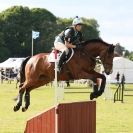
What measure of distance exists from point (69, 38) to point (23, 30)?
8410 centimetres

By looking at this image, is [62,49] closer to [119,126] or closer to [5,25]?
[119,126]

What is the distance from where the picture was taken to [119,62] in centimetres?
6034

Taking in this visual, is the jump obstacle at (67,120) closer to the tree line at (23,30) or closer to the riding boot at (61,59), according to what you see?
the riding boot at (61,59)

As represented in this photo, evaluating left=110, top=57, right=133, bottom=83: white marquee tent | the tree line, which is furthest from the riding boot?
the tree line

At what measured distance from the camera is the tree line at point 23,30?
96.4m

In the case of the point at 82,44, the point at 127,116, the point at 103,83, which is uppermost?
the point at 82,44

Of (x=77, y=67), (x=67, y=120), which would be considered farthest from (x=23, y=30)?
(x=67, y=120)

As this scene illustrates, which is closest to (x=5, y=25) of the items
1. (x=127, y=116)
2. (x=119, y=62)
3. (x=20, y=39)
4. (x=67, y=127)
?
(x=20, y=39)

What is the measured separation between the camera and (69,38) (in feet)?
44.5

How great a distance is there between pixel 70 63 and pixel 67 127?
3512mm

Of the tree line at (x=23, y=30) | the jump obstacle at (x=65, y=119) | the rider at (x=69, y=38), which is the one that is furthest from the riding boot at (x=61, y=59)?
the tree line at (x=23, y=30)

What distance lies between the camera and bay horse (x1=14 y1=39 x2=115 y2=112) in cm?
1339

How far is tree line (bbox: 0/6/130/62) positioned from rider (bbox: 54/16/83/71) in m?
79.1

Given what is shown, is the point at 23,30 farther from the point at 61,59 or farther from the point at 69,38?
the point at 69,38
